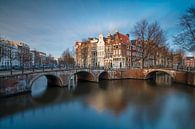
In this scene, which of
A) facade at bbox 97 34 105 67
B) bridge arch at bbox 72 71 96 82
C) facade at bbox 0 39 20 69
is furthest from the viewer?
facade at bbox 97 34 105 67

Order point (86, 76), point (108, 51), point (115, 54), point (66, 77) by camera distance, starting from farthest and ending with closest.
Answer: point (108, 51)
point (115, 54)
point (86, 76)
point (66, 77)

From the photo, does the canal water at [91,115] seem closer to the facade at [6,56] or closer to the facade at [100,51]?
the facade at [6,56]

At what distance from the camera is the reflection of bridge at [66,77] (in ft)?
46.4

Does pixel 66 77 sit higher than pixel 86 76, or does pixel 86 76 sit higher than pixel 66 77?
pixel 66 77

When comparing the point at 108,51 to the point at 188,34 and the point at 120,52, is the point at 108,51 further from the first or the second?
the point at 188,34

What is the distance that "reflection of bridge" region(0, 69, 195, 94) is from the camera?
1415 centimetres

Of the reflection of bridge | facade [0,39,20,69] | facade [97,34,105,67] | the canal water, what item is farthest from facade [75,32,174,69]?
the canal water

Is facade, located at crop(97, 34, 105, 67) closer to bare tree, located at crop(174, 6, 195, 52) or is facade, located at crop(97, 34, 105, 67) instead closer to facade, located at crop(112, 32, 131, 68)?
facade, located at crop(112, 32, 131, 68)

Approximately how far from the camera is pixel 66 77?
20.7 m

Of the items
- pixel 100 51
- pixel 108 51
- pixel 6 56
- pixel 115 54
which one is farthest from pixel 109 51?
pixel 6 56

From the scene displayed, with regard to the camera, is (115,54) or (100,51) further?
(100,51)

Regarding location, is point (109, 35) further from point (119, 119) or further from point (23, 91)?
point (119, 119)

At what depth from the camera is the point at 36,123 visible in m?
8.61

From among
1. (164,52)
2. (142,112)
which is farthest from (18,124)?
(164,52)
